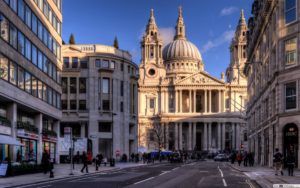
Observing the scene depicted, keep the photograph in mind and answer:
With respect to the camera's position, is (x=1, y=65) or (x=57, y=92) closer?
(x=1, y=65)

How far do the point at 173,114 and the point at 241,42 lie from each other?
38.8 m

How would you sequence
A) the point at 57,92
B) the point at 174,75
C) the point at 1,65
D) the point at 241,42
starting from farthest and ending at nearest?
the point at 174,75 → the point at 241,42 → the point at 57,92 → the point at 1,65

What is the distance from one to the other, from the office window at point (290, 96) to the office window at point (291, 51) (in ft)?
6.25

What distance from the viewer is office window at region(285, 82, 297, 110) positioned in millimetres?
42281

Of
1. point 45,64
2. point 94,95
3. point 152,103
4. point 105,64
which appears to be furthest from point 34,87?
point 152,103

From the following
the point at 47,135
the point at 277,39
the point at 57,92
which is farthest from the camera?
the point at 57,92

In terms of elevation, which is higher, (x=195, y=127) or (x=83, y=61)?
(x=83, y=61)

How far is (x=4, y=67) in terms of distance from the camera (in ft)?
127

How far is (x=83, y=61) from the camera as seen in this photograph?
86.1m

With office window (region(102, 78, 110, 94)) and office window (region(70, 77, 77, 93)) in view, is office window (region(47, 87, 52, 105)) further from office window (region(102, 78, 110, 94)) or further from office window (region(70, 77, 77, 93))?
office window (region(102, 78, 110, 94))

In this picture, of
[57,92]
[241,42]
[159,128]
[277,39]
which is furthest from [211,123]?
[277,39]

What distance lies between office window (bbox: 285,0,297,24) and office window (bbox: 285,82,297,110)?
536cm

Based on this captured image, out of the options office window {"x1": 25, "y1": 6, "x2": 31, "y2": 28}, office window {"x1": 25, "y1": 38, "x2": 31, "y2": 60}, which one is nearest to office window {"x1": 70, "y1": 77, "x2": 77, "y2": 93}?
office window {"x1": 25, "y1": 38, "x2": 31, "y2": 60}

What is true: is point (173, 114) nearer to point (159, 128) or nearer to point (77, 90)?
point (159, 128)
